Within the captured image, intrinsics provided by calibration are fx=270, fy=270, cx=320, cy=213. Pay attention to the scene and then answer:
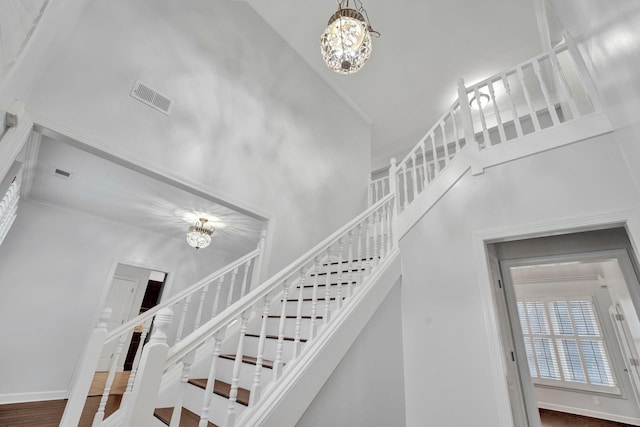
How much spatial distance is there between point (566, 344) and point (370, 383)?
531 cm

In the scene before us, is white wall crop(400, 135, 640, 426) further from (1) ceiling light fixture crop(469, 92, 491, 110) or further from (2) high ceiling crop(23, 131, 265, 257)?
(2) high ceiling crop(23, 131, 265, 257)

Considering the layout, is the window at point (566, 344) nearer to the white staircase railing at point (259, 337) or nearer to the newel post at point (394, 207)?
the newel post at point (394, 207)

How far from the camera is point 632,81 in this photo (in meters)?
1.12

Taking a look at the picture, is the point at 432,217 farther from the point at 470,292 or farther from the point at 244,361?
the point at 244,361

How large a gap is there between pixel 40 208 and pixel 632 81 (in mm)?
6316

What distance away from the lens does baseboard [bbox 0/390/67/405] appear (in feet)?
11.3

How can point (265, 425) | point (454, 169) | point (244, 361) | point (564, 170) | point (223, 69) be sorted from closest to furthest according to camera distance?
point (265, 425)
point (244, 361)
point (564, 170)
point (454, 169)
point (223, 69)

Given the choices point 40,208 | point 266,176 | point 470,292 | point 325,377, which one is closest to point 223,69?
point 266,176

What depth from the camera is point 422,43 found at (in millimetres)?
3834

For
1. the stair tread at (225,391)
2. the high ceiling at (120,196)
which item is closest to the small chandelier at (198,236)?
the high ceiling at (120,196)

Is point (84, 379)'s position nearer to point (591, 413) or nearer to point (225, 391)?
point (225, 391)

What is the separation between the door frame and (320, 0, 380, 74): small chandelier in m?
1.83

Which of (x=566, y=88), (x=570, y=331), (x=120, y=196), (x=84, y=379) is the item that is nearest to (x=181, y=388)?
(x=84, y=379)

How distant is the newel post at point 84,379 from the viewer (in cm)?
168
